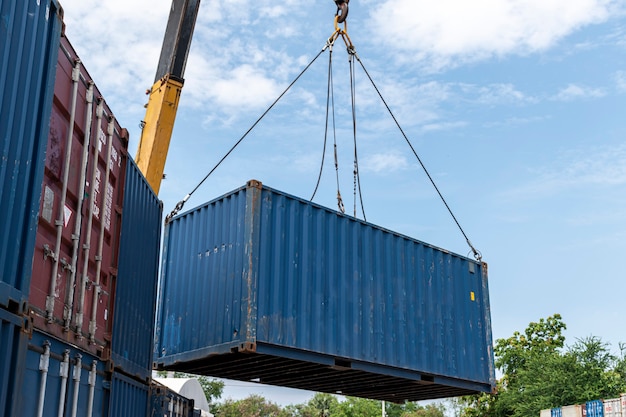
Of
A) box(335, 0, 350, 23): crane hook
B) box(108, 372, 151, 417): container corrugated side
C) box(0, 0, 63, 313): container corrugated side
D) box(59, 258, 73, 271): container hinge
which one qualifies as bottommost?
box(108, 372, 151, 417): container corrugated side

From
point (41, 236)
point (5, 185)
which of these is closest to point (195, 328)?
point (41, 236)

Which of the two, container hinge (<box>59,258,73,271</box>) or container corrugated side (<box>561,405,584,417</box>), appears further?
container corrugated side (<box>561,405,584,417</box>)

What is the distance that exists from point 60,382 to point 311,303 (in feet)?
13.5

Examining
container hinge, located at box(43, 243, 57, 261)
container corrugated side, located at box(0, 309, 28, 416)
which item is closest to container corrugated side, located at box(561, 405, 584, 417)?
container hinge, located at box(43, 243, 57, 261)

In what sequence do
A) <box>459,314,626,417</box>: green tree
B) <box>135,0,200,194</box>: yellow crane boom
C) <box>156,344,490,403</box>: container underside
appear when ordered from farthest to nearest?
<box>459,314,626,417</box>: green tree < <box>135,0,200,194</box>: yellow crane boom < <box>156,344,490,403</box>: container underside

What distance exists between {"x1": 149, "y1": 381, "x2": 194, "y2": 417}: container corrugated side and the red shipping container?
2271 millimetres

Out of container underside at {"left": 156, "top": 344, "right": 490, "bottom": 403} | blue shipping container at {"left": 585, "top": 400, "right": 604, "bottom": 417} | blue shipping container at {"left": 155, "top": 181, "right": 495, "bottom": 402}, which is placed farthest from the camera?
blue shipping container at {"left": 585, "top": 400, "right": 604, "bottom": 417}

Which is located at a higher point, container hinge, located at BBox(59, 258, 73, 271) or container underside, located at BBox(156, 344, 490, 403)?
container hinge, located at BBox(59, 258, 73, 271)

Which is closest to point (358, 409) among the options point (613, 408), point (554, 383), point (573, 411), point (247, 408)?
point (247, 408)

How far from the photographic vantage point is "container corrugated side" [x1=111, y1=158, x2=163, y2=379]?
24.7ft

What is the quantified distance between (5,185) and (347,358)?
5.87 meters

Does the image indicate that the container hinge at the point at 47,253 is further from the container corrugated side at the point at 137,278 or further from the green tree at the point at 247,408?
the green tree at the point at 247,408

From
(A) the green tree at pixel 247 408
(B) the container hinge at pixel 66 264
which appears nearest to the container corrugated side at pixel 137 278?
(B) the container hinge at pixel 66 264

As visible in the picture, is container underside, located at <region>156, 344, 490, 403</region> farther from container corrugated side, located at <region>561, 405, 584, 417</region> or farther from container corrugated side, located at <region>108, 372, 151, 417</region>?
container corrugated side, located at <region>561, 405, 584, 417</region>
